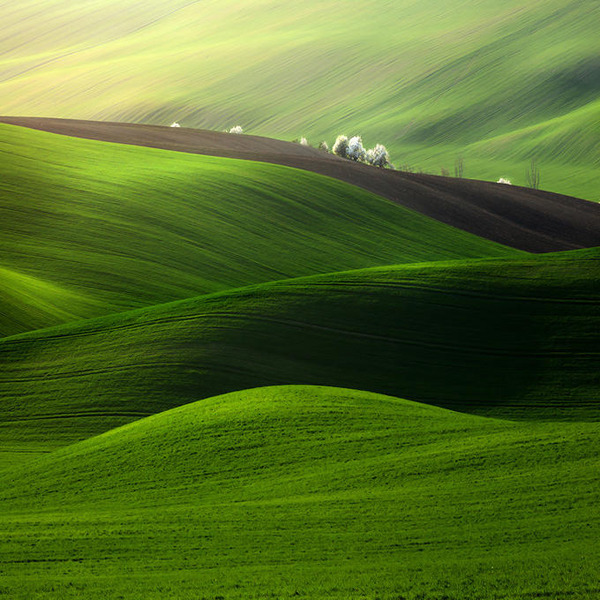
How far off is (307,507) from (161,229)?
66.2ft

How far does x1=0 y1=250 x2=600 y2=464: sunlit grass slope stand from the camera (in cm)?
1659

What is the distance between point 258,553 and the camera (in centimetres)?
876

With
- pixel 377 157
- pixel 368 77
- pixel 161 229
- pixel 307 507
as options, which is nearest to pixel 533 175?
pixel 377 157

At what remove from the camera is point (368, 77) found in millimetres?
107000

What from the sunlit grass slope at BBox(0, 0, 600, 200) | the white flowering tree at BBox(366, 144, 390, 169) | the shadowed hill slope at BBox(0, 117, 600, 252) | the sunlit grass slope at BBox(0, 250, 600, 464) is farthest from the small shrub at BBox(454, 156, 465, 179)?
the sunlit grass slope at BBox(0, 250, 600, 464)

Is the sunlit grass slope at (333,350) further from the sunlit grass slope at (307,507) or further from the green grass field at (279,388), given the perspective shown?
Answer: the sunlit grass slope at (307,507)

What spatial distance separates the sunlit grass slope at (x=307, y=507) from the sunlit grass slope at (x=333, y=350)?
113 inches

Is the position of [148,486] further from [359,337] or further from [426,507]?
[359,337]

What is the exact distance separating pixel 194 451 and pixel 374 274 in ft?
34.8

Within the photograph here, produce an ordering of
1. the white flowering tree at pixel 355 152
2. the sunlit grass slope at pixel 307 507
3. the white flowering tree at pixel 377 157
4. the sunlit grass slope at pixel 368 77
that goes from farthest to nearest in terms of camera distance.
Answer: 1. the sunlit grass slope at pixel 368 77
2. the white flowering tree at pixel 377 157
3. the white flowering tree at pixel 355 152
4. the sunlit grass slope at pixel 307 507

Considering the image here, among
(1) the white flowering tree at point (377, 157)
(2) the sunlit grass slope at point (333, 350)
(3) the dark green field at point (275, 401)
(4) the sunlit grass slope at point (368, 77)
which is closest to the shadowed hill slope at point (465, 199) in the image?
(3) the dark green field at point (275, 401)

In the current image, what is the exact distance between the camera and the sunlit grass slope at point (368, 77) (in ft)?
302

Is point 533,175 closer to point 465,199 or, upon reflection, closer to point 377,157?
point 377,157

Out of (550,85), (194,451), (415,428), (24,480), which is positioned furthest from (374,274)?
(550,85)
